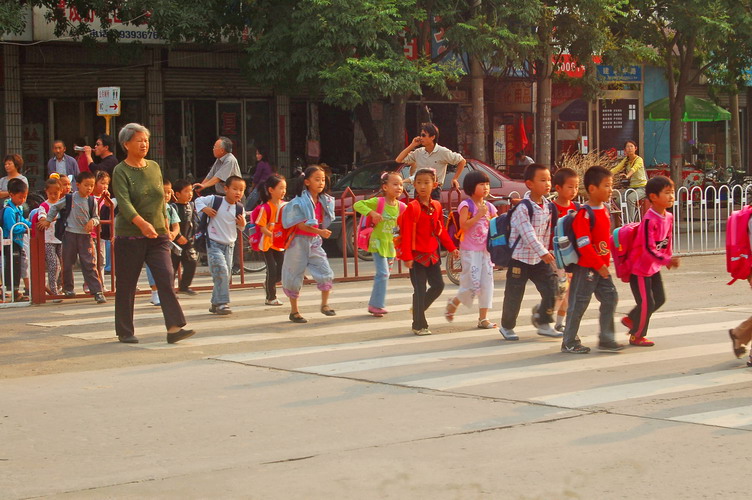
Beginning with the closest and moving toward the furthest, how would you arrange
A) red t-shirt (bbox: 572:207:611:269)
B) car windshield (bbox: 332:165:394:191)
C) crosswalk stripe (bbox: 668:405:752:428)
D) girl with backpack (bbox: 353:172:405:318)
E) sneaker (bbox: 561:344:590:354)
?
crosswalk stripe (bbox: 668:405:752:428) → red t-shirt (bbox: 572:207:611:269) → sneaker (bbox: 561:344:590:354) → girl with backpack (bbox: 353:172:405:318) → car windshield (bbox: 332:165:394:191)

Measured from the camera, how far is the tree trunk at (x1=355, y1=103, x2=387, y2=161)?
24812 mm

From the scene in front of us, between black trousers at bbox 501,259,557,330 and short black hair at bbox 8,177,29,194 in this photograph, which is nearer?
black trousers at bbox 501,259,557,330

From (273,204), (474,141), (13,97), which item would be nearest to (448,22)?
(474,141)

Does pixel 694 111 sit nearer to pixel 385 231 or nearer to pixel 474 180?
pixel 385 231

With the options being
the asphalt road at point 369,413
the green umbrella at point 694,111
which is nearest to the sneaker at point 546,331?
the asphalt road at point 369,413

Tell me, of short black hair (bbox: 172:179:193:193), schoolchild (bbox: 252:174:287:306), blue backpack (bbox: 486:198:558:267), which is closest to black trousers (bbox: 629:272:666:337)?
blue backpack (bbox: 486:198:558:267)

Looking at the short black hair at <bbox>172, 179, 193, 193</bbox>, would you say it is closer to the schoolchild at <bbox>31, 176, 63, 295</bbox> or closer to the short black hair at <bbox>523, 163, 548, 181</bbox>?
the schoolchild at <bbox>31, 176, 63, 295</bbox>

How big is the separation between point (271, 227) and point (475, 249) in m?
2.59

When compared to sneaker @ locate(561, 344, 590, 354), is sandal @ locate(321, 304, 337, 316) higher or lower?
higher

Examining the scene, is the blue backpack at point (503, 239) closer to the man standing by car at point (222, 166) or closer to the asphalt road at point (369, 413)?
the asphalt road at point (369, 413)

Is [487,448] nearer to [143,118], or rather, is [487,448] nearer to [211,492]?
[211,492]

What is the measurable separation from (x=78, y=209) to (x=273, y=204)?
245cm

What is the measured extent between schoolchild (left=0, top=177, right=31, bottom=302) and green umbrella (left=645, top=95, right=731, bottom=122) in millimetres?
21367

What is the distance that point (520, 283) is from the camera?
33.0 feet
